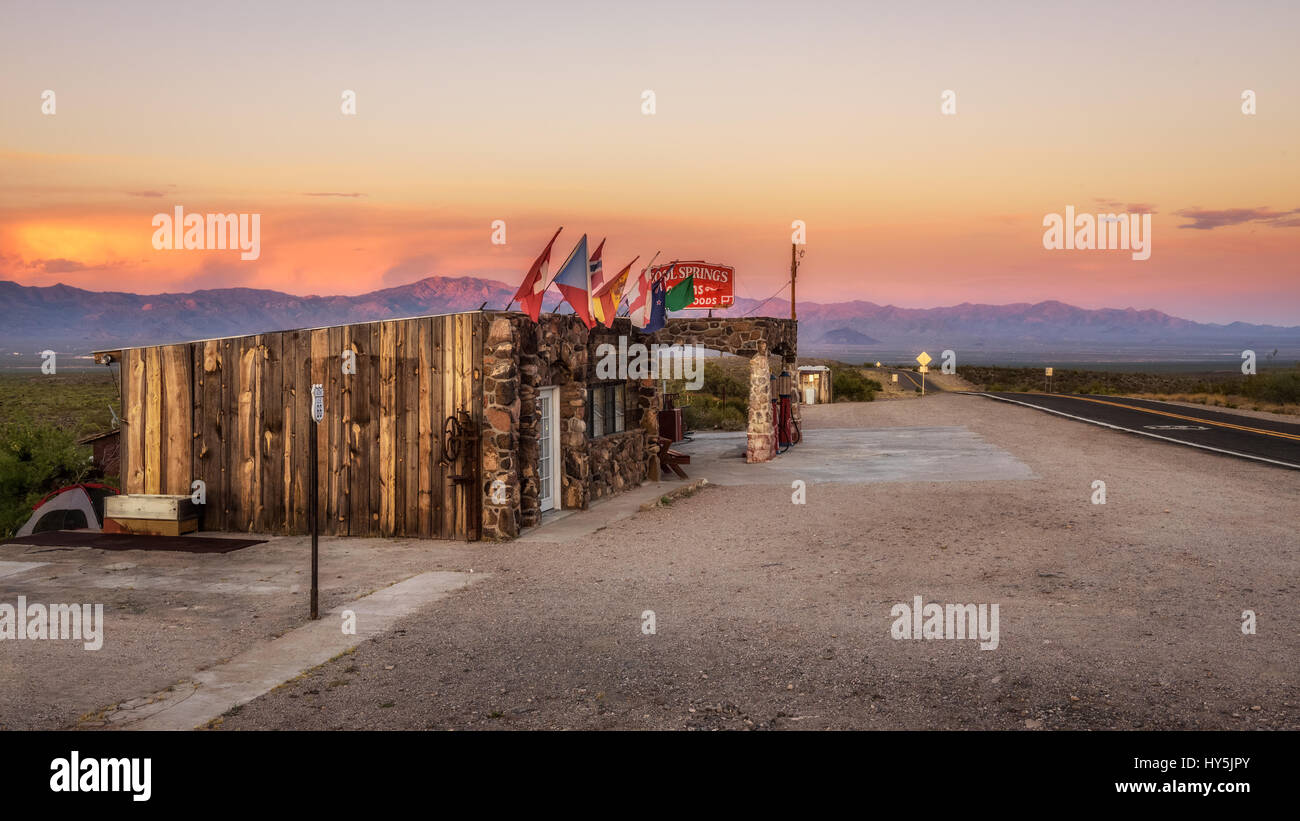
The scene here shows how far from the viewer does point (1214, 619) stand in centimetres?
886

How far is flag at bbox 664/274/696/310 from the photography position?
2147cm

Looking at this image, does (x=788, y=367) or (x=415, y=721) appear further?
(x=788, y=367)

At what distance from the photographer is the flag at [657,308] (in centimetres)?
1994

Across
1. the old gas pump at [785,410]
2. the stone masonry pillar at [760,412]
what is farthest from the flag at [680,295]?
the old gas pump at [785,410]

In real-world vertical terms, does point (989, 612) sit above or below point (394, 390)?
below

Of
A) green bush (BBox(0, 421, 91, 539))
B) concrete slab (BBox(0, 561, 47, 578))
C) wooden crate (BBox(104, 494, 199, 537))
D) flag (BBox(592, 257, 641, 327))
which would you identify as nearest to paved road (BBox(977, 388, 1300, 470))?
flag (BBox(592, 257, 641, 327))

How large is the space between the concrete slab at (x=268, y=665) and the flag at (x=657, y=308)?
33.6 feet

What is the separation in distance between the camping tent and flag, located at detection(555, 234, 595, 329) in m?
8.75

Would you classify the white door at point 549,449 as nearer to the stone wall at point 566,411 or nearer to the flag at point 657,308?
the stone wall at point 566,411

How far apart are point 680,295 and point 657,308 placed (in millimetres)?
1250

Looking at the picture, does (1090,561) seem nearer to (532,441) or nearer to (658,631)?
(658,631)

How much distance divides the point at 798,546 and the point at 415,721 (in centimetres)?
739
